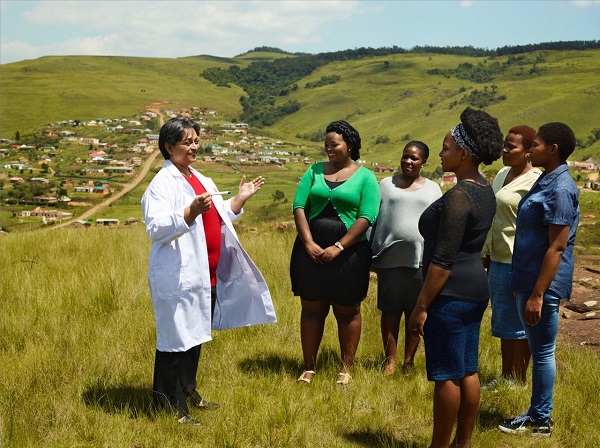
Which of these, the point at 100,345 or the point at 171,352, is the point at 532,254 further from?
the point at 100,345

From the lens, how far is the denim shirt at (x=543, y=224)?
134 inches

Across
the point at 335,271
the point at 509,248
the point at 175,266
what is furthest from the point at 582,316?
the point at 175,266

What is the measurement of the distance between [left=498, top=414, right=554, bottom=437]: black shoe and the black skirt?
1.33 m

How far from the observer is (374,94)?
163750mm

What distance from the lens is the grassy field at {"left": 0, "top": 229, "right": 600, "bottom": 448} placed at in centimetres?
356

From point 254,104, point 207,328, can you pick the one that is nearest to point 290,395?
point 207,328

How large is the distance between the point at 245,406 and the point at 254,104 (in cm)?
16955

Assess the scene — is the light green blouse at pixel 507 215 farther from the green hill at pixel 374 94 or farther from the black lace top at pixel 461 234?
the green hill at pixel 374 94

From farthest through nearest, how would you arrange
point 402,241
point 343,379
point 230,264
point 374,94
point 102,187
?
point 374,94
point 102,187
point 402,241
point 343,379
point 230,264

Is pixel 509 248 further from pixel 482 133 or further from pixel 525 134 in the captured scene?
pixel 482 133

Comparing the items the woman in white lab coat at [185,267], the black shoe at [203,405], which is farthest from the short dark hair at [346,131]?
the black shoe at [203,405]

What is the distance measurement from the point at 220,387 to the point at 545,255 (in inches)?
92.2

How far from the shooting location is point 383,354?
5320 millimetres

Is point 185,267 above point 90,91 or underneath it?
underneath
